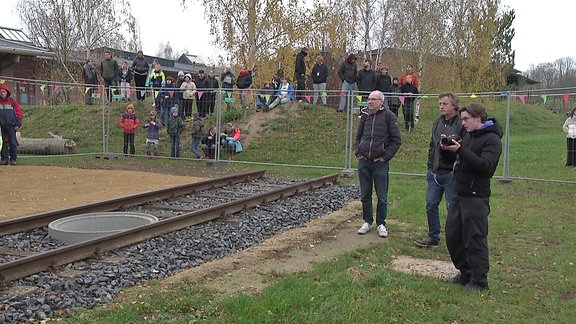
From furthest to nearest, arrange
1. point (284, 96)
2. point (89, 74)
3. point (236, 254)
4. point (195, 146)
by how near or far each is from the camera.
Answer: point (89, 74) → point (284, 96) → point (195, 146) → point (236, 254)

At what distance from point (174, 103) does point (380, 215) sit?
11769mm

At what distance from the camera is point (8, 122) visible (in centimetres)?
1483

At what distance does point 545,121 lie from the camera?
1702 cm

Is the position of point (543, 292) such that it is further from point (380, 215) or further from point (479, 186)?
point (380, 215)

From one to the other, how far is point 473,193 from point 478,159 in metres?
0.41

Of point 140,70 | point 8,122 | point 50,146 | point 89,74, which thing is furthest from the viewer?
point 89,74

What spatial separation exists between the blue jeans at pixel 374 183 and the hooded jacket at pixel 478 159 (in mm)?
2334

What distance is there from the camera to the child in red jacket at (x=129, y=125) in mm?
17531

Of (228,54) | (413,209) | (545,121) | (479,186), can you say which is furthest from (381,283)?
(228,54)

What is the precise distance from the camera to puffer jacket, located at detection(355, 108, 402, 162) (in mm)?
7777

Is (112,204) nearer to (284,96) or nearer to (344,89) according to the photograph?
(344,89)

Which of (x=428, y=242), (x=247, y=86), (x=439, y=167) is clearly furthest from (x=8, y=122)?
(x=439, y=167)

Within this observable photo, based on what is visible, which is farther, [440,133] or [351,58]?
[351,58]

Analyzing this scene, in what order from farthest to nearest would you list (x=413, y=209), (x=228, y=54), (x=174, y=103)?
(x=228, y=54) → (x=174, y=103) → (x=413, y=209)
